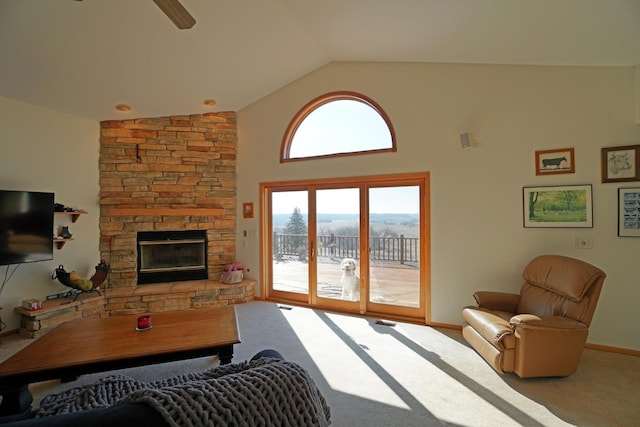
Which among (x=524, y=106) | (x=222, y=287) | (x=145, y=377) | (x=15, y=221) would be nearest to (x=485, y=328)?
(x=524, y=106)

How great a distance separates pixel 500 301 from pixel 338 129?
2.96 meters

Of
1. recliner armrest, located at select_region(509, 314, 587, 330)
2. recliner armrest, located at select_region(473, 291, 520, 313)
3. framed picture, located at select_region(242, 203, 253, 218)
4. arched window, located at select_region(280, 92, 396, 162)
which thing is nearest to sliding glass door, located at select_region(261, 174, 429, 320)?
framed picture, located at select_region(242, 203, 253, 218)

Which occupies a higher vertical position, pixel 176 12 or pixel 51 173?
pixel 176 12

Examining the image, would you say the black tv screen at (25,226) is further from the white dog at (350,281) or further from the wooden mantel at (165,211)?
the white dog at (350,281)

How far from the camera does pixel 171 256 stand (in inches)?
191

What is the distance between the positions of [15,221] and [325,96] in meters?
4.05

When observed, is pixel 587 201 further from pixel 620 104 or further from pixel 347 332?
pixel 347 332

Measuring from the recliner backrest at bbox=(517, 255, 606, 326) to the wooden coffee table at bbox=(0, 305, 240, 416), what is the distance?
2788 mm

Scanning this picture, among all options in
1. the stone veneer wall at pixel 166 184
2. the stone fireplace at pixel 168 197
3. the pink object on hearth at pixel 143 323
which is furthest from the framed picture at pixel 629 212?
the stone veneer wall at pixel 166 184

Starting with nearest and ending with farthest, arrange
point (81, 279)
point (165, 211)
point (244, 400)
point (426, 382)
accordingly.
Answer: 1. point (244, 400)
2. point (426, 382)
3. point (81, 279)
4. point (165, 211)

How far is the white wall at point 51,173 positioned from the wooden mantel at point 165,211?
0.34 meters

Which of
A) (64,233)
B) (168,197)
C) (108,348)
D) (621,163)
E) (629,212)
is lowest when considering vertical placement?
(108,348)

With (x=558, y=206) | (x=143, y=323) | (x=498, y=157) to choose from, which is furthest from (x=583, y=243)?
(x=143, y=323)

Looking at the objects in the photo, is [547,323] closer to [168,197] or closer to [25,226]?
Result: [168,197]
